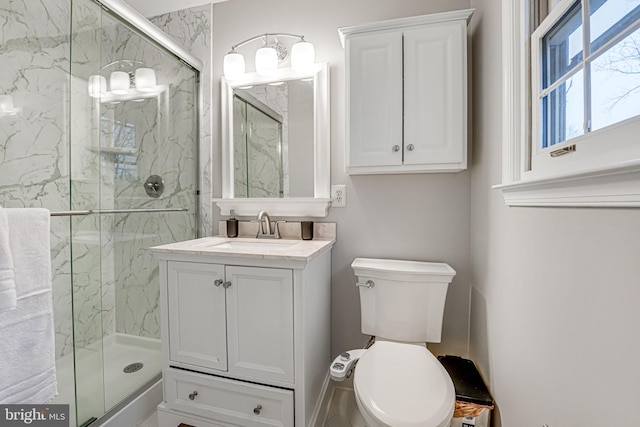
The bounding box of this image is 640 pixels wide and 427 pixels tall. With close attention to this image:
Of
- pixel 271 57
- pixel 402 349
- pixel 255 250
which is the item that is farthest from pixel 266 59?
pixel 402 349

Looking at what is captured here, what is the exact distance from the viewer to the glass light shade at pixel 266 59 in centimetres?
171

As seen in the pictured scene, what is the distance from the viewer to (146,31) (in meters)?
1.58

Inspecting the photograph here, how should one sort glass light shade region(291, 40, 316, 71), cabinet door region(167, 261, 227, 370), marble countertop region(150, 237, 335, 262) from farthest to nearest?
glass light shade region(291, 40, 316, 71), cabinet door region(167, 261, 227, 370), marble countertop region(150, 237, 335, 262)

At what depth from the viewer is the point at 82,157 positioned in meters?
1.42

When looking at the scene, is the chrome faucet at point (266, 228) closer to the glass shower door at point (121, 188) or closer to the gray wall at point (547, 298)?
the glass shower door at point (121, 188)

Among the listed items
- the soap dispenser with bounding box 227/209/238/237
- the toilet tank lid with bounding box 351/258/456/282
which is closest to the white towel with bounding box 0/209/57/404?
the soap dispenser with bounding box 227/209/238/237

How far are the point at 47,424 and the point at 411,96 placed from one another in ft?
6.75

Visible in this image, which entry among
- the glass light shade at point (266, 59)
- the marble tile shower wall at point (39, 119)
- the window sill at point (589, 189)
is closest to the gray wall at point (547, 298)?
the window sill at point (589, 189)

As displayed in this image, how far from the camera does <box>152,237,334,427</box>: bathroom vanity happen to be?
4.05ft

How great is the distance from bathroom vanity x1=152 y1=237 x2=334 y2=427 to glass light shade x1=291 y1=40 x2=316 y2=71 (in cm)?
111

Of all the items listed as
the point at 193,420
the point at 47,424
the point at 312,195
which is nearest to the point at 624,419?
the point at 312,195

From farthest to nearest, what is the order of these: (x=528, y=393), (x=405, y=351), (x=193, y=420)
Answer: (x=193, y=420), (x=405, y=351), (x=528, y=393)

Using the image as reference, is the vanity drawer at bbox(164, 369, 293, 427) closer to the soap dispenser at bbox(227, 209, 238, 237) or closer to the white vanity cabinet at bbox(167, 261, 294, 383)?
the white vanity cabinet at bbox(167, 261, 294, 383)

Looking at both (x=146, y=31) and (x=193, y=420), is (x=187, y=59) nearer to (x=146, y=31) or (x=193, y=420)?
(x=146, y=31)
